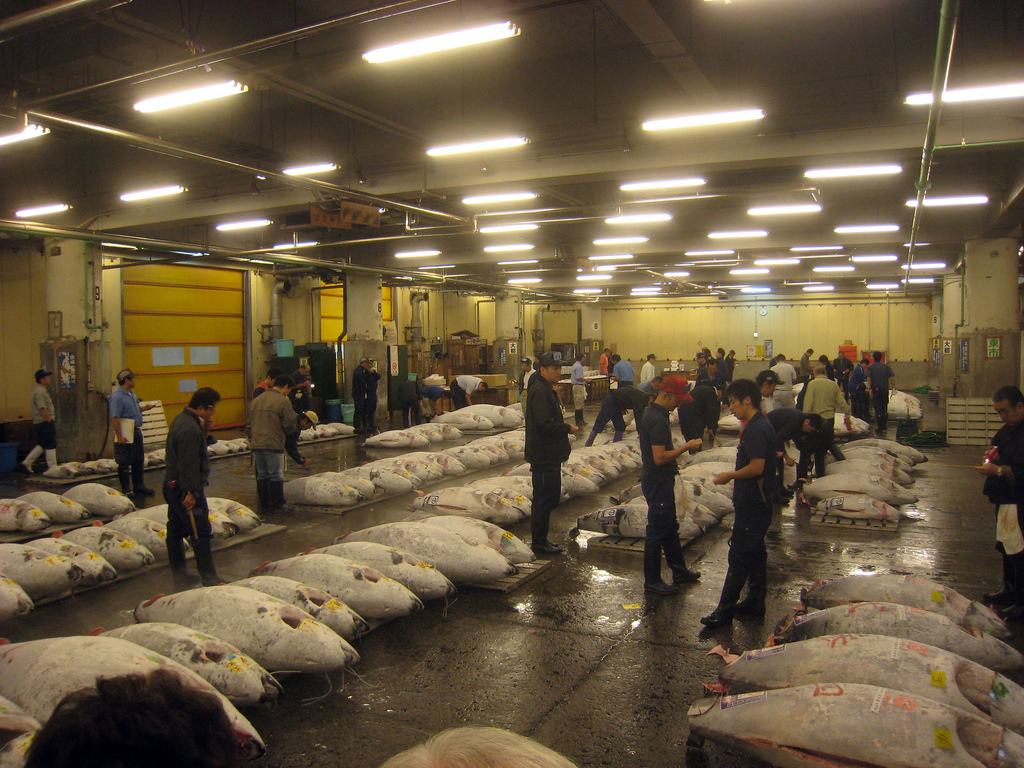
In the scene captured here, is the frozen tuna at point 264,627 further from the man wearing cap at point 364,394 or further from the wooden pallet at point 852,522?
the man wearing cap at point 364,394

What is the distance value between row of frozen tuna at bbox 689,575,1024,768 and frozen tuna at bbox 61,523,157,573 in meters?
5.51

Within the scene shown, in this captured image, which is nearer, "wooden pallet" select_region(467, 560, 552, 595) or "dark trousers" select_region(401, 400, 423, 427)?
"wooden pallet" select_region(467, 560, 552, 595)

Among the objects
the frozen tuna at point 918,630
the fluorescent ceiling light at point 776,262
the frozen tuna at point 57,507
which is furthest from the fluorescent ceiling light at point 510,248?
the frozen tuna at point 918,630

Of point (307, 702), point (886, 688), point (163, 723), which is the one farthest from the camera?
point (307, 702)

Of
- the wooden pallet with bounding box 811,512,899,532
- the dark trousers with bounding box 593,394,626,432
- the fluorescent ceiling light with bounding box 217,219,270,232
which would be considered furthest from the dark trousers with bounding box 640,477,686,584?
the fluorescent ceiling light with bounding box 217,219,270,232

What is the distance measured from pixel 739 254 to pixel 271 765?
65.7 feet

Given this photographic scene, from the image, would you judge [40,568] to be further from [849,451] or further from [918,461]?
[918,461]

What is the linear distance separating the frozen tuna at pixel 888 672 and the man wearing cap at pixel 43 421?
12.0 metres

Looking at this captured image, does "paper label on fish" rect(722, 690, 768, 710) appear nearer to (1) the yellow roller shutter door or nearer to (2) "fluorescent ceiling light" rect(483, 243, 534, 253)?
(2) "fluorescent ceiling light" rect(483, 243, 534, 253)

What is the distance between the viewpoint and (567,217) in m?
14.0

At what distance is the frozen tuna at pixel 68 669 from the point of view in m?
3.25

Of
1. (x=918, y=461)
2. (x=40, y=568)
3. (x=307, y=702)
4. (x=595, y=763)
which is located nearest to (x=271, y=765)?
(x=307, y=702)

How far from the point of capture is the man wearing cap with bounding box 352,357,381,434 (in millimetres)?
16938

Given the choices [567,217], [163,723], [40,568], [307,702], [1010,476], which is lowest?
[307,702]
